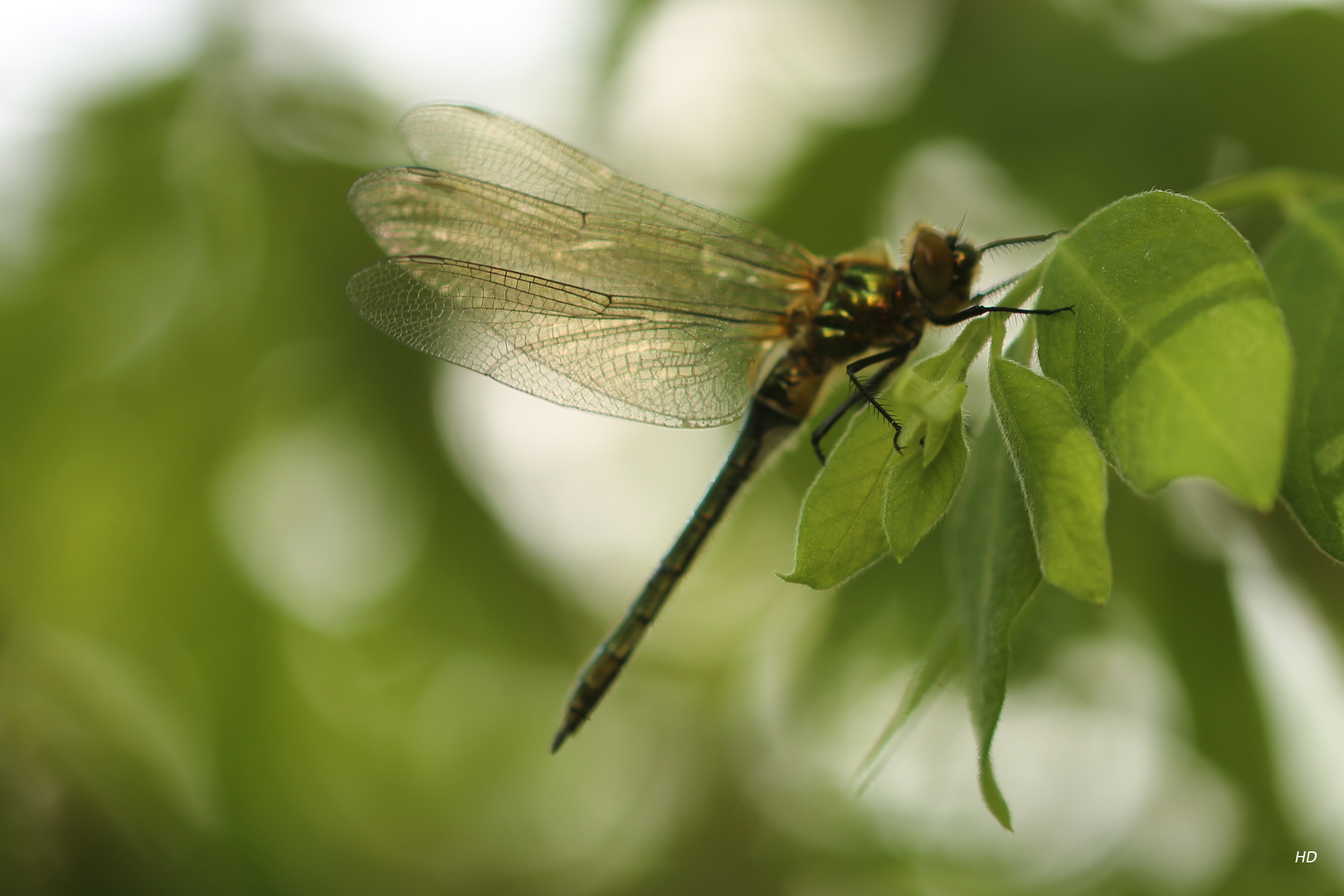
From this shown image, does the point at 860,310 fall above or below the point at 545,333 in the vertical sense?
above

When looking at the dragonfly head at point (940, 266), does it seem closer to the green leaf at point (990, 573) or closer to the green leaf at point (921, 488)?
the green leaf at point (990, 573)

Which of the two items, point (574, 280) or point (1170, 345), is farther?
point (574, 280)

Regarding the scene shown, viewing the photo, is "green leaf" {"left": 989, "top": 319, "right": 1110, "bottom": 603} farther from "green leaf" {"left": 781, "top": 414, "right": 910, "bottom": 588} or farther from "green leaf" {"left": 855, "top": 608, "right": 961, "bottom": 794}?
"green leaf" {"left": 855, "top": 608, "right": 961, "bottom": 794}

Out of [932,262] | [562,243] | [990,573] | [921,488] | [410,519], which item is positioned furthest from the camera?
[410,519]

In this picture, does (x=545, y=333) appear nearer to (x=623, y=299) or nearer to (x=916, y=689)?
(x=623, y=299)

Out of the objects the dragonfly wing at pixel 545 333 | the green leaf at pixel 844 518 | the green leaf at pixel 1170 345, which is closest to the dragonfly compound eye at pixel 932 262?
the dragonfly wing at pixel 545 333

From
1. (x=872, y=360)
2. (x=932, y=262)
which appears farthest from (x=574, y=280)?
(x=932, y=262)
